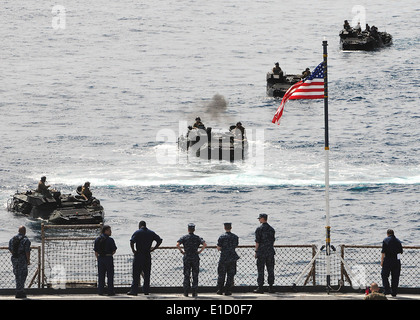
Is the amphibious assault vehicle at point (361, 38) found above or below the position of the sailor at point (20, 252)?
above

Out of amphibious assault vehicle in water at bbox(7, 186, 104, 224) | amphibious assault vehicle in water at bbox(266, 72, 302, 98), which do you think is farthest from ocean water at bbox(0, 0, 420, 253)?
amphibious assault vehicle in water at bbox(266, 72, 302, 98)

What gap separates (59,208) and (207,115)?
49283 mm

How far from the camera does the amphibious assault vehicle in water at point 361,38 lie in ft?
412

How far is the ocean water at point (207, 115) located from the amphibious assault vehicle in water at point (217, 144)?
40.7 inches

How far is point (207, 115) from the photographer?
106m

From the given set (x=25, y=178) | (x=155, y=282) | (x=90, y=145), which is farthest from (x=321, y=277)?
(x=90, y=145)

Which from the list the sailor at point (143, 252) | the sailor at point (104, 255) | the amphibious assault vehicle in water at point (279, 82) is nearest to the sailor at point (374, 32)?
the amphibious assault vehicle in water at point (279, 82)

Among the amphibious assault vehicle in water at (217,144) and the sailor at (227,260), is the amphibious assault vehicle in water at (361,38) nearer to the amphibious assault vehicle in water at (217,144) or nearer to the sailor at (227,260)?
the amphibious assault vehicle in water at (217,144)

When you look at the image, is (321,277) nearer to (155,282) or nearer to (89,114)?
(155,282)

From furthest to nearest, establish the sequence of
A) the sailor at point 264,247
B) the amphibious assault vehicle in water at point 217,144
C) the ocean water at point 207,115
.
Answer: the amphibious assault vehicle in water at point 217,144 < the ocean water at point 207,115 < the sailor at point 264,247

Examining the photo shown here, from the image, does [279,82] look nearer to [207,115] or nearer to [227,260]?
[207,115]

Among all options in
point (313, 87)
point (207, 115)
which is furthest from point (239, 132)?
point (313, 87)

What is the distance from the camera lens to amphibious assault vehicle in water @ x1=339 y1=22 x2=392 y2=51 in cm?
12550

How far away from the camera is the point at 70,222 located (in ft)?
182
